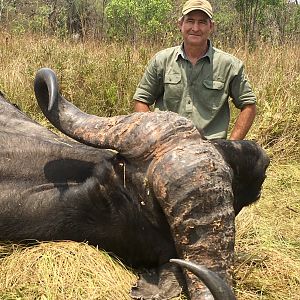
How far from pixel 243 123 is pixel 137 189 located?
2.22 meters

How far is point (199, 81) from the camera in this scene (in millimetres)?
5051

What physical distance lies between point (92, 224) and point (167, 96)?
7.47 feet

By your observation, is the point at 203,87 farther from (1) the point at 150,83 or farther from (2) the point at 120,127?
(2) the point at 120,127

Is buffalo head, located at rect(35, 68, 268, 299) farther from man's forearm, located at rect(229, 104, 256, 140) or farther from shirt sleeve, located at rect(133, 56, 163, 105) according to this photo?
shirt sleeve, located at rect(133, 56, 163, 105)

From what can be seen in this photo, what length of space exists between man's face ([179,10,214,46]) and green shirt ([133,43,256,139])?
0.17 metres

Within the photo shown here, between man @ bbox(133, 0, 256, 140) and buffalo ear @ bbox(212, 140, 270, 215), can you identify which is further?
man @ bbox(133, 0, 256, 140)

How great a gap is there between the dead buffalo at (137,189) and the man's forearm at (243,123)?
1.62 metres

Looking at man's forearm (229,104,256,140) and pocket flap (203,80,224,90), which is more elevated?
pocket flap (203,80,224,90)

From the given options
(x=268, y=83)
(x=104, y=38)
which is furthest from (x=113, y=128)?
(x=104, y=38)

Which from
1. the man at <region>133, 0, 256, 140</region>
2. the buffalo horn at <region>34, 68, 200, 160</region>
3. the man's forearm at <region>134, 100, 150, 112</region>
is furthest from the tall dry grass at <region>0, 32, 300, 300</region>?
the man's forearm at <region>134, 100, 150, 112</region>

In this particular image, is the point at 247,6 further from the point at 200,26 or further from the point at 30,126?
the point at 30,126

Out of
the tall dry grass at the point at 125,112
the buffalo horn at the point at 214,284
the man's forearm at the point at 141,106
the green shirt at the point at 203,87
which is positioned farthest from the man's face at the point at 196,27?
the buffalo horn at the point at 214,284

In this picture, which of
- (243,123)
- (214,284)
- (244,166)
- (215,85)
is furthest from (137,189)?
(215,85)

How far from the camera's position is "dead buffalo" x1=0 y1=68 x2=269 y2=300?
8.30ft
